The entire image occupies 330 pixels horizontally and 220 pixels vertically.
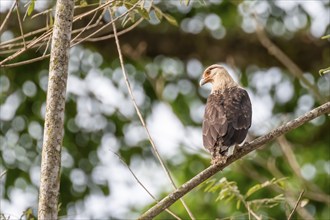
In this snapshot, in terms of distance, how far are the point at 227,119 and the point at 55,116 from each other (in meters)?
2.60

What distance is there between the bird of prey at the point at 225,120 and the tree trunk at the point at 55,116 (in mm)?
1605

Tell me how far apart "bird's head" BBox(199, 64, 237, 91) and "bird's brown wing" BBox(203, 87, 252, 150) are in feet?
1.44

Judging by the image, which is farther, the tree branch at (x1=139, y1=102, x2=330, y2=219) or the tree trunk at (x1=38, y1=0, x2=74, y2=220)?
the tree branch at (x1=139, y1=102, x2=330, y2=219)

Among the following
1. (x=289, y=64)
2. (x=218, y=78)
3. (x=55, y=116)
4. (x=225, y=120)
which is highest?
(x=289, y=64)

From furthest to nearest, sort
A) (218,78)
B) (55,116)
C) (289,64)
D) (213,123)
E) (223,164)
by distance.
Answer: (289,64) < (218,78) < (213,123) < (223,164) < (55,116)

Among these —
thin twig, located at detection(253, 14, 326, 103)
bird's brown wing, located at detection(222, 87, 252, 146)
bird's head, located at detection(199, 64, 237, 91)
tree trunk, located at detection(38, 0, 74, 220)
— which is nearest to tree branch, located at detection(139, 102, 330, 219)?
tree trunk, located at detection(38, 0, 74, 220)

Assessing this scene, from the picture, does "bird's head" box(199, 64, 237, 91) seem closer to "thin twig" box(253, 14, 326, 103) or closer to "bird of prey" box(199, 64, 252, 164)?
"bird of prey" box(199, 64, 252, 164)

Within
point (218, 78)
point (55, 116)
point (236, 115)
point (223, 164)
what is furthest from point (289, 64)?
point (55, 116)

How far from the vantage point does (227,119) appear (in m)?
6.89

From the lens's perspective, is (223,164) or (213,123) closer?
(223,164)

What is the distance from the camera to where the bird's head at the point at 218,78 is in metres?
8.05

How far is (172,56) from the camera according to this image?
1234cm

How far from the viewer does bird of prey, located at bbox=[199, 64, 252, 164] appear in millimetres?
6402

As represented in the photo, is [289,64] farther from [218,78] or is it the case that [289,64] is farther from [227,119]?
[227,119]
